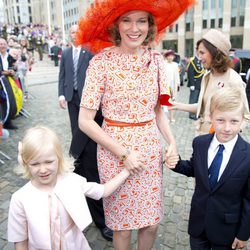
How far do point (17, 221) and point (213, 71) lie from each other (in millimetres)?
1989

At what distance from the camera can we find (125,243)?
6.69 feet

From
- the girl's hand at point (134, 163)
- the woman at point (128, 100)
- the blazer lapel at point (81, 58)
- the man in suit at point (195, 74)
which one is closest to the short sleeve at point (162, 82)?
the woman at point (128, 100)

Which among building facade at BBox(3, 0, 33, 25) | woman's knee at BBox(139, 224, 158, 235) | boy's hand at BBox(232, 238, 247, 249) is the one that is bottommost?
woman's knee at BBox(139, 224, 158, 235)

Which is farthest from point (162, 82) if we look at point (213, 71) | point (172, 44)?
point (172, 44)

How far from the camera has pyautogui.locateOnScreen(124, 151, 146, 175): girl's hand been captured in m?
1.76

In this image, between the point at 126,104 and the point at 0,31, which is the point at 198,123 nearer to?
the point at 126,104

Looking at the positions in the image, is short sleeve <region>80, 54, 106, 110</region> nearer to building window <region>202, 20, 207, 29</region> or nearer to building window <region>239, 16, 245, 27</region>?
building window <region>239, 16, 245, 27</region>

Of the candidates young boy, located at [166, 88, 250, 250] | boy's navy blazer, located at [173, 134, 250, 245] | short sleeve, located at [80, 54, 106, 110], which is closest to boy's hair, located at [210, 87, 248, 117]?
young boy, located at [166, 88, 250, 250]

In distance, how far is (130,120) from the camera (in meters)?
1.81

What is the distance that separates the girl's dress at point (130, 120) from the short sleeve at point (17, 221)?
59 cm

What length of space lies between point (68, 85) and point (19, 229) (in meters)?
3.05

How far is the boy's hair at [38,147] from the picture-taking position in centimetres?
156

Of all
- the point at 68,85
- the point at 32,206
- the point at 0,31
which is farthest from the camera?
the point at 0,31

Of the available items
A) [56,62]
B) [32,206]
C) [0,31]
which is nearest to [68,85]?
[32,206]
